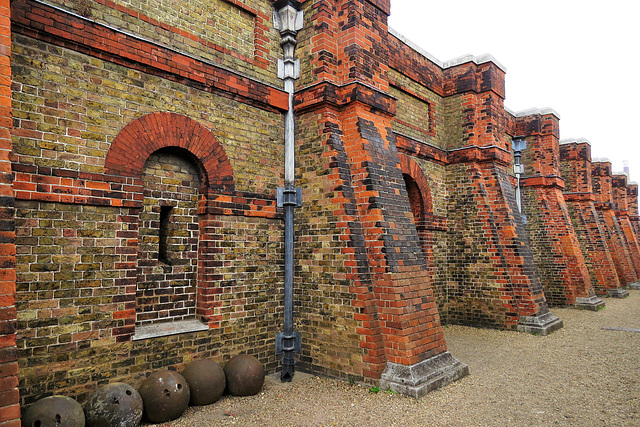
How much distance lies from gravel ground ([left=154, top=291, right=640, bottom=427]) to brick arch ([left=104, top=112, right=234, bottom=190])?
9.61 feet

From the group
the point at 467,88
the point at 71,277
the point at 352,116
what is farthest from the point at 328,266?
the point at 467,88

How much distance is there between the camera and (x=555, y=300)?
13805mm

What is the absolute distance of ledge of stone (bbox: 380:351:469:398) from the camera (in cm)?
512

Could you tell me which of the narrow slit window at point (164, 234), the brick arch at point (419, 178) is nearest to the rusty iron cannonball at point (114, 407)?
the narrow slit window at point (164, 234)

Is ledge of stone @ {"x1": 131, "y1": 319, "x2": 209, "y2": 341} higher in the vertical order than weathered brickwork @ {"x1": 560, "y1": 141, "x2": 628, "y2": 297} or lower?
lower

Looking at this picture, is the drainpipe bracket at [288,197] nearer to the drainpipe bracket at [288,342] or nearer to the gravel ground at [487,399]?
the drainpipe bracket at [288,342]

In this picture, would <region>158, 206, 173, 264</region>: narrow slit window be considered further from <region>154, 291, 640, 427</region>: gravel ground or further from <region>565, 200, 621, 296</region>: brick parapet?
<region>565, 200, 621, 296</region>: brick parapet

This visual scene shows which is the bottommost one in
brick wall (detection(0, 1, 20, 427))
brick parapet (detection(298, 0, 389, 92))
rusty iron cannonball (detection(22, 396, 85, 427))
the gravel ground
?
the gravel ground

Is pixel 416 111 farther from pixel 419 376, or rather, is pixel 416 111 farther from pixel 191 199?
pixel 419 376

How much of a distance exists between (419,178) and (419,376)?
5.46 metres

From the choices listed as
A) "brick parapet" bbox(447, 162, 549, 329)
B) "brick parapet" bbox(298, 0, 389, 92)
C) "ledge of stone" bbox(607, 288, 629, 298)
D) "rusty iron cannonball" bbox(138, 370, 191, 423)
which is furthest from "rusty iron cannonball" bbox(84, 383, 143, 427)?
"ledge of stone" bbox(607, 288, 629, 298)

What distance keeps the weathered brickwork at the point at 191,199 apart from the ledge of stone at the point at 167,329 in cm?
3

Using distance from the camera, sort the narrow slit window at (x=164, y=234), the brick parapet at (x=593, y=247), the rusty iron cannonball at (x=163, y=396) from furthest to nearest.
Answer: the brick parapet at (x=593, y=247), the narrow slit window at (x=164, y=234), the rusty iron cannonball at (x=163, y=396)

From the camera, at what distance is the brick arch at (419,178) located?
9227 millimetres
